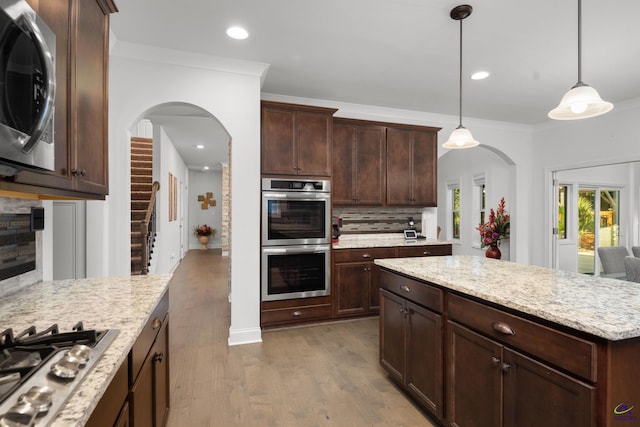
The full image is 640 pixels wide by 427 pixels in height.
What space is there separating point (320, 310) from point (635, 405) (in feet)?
9.24

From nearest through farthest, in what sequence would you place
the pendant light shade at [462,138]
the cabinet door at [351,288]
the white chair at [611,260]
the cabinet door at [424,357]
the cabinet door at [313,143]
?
the cabinet door at [424,357] → the pendant light shade at [462,138] → the cabinet door at [313,143] → the cabinet door at [351,288] → the white chair at [611,260]

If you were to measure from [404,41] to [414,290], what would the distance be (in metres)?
2.07

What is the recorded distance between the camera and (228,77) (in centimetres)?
313

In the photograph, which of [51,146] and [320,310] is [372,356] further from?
[51,146]

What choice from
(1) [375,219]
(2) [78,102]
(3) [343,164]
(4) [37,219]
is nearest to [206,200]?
(1) [375,219]

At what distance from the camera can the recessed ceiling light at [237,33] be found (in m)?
2.57

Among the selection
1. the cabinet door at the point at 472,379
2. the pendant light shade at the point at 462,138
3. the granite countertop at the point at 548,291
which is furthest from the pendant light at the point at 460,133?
the cabinet door at the point at 472,379

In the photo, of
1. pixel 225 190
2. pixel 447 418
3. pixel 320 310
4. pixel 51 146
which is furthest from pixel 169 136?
pixel 447 418

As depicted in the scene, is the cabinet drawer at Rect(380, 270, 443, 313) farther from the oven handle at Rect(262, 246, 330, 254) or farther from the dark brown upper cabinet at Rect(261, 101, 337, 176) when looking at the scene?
the dark brown upper cabinet at Rect(261, 101, 337, 176)

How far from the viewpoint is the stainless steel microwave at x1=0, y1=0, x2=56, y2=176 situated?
0.84 m

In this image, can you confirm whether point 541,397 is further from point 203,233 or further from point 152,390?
point 203,233

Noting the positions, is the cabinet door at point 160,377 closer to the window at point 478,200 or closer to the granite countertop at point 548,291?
the granite countertop at point 548,291

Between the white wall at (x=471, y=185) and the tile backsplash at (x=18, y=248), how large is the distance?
19.7 ft

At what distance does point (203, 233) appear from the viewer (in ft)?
33.7
